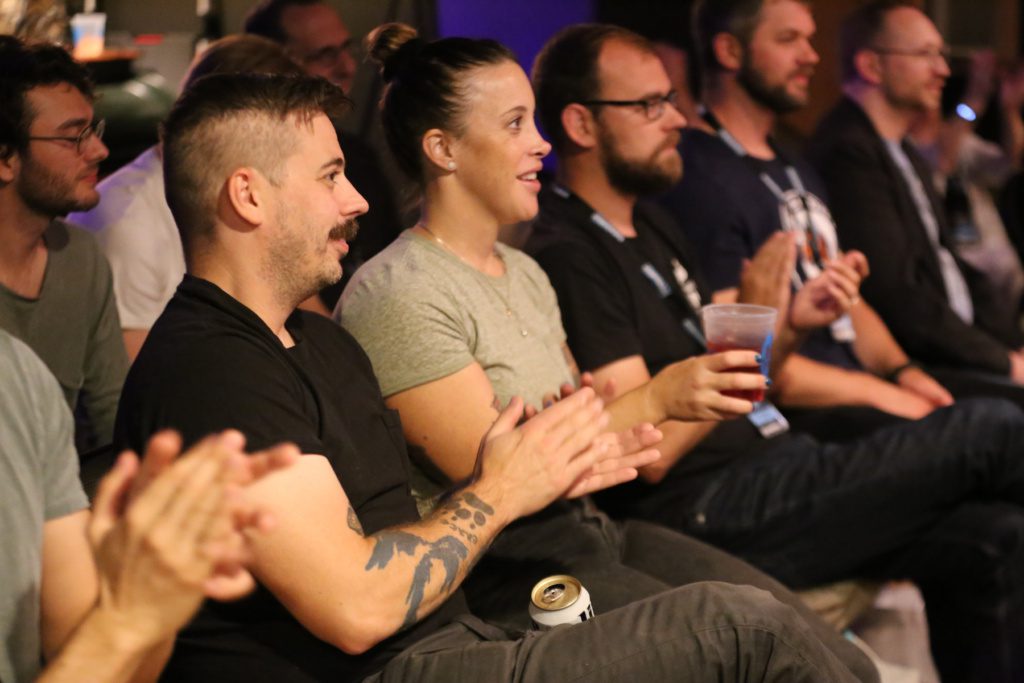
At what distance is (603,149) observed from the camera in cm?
251

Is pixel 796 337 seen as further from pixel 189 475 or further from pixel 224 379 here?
pixel 189 475

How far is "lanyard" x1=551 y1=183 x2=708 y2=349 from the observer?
95.2 inches

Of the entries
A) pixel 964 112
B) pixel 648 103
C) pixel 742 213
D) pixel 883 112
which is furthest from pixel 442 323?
pixel 964 112

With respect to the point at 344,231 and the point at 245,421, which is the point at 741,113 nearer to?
the point at 344,231

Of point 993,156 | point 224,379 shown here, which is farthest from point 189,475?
→ point 993,156

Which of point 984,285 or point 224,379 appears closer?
point 224,379

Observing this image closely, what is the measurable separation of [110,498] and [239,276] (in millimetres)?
574

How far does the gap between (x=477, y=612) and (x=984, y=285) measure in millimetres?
2521

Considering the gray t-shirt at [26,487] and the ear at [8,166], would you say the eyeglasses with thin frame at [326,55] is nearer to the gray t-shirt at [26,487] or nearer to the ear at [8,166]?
the ear at [8,166]

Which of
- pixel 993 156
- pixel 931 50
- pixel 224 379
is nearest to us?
pixel 224 379

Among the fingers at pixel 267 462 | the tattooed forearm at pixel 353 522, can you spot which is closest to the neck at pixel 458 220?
the tattooed forearm at pixel 353 522

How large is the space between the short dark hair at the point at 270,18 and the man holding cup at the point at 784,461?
1.07m

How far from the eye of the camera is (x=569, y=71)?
257 centimetres

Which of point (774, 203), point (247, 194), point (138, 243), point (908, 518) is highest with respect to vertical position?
point (247, 194)
